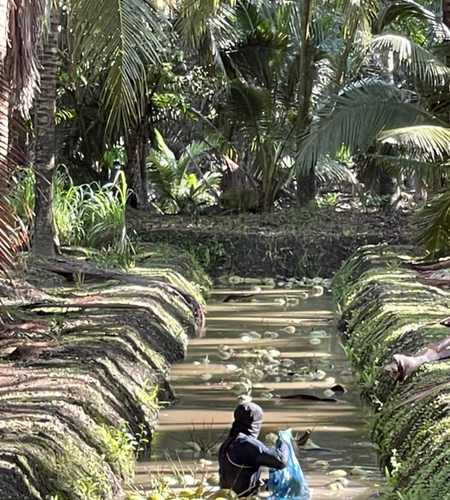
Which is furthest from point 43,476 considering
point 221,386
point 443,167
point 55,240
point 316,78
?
point 316,78

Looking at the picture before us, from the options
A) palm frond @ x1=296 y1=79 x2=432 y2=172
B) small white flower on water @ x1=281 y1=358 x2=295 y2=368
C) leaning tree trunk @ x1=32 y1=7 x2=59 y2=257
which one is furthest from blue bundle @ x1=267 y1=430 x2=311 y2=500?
palm frond @ x1=296 y1=79 x2=432 y2=172

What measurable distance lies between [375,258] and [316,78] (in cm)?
895

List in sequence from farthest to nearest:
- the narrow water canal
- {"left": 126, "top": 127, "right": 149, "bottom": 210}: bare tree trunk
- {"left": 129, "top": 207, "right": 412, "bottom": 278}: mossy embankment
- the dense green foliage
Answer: {"left": 126, "top": 127, "right": 149, "bottom": 210}: bare tree trunk, the dense green foliage, {"left": 129, "top": 207, "right": 412, "bottom": 278}: mossy embankment, the narrow water canal

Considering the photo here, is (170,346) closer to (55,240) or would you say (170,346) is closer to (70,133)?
(55,240)

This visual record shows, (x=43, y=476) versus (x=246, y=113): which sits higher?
(x=246, y=113)

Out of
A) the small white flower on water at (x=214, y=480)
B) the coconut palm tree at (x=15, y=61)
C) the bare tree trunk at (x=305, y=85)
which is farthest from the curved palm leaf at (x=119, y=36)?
the bare tree trunk at (x=305, y=85)

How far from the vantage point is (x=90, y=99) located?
23922mm

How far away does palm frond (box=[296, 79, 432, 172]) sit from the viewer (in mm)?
16750

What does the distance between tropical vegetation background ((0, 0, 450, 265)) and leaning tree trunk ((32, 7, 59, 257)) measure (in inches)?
0.8

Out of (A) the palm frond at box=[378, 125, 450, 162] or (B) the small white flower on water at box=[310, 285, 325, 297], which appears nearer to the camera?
(A) the palm frond at box=[378, 125, 450, 162]

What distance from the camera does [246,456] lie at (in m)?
6.61

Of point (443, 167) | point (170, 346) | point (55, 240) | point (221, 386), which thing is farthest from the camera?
point (443, 167)

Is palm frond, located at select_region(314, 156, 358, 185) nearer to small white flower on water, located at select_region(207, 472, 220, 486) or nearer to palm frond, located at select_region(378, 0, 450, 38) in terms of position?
palm frond, located at select_region(378, 0, 450, 38)

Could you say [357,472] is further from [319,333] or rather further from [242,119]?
[242,119]
